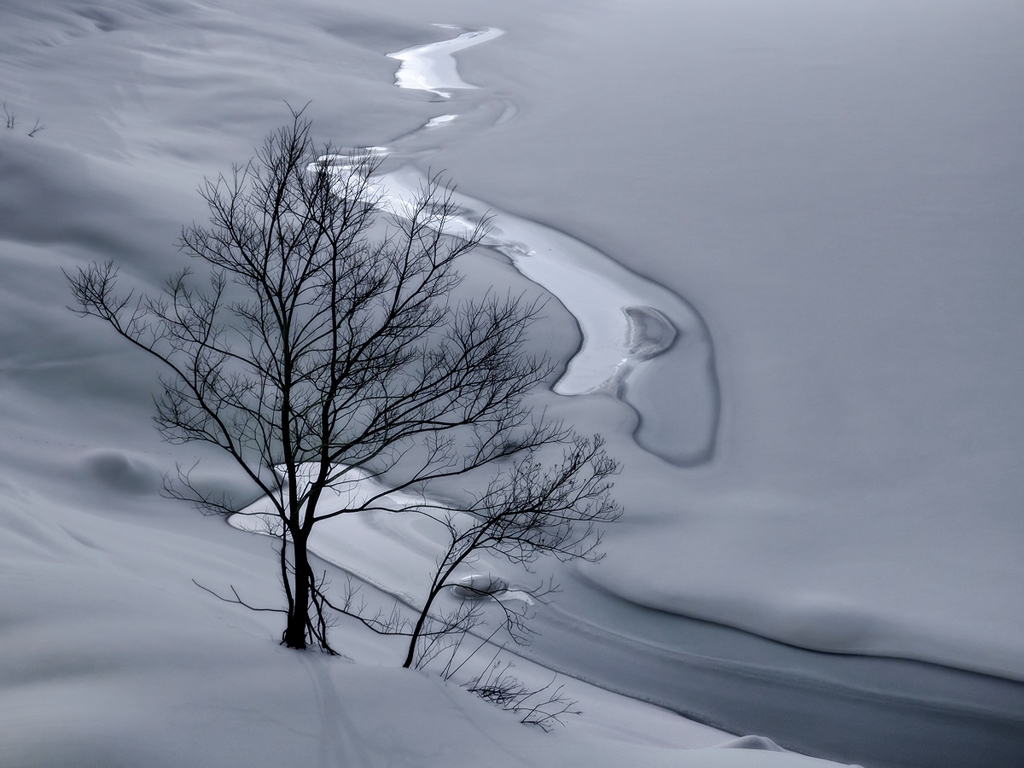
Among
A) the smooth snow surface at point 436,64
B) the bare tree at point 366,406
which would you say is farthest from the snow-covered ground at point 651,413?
the smooth snow surface at point 436,64

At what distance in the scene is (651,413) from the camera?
603 inches

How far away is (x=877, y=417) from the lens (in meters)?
14.9

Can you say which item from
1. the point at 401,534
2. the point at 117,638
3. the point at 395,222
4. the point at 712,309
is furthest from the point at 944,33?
the point at 117,638

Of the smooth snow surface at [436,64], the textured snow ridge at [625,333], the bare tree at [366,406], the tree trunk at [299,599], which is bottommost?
the tree trunk at [299,599]

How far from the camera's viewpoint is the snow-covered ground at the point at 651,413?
7324 millimetres

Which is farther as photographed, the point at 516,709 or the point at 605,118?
the point at 605,118

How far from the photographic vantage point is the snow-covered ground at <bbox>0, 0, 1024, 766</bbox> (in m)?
7.32

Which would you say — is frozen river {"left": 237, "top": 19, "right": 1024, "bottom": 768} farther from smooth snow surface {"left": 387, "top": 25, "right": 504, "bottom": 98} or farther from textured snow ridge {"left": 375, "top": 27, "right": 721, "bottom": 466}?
smooth snow surface {"left": 387, "top": 25, "right": 504, "bottom": 98}

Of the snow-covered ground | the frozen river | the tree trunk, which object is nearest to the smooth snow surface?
the snow-covered ground

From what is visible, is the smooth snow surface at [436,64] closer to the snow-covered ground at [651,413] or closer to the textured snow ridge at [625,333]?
the snow-covered ground at [651,413]

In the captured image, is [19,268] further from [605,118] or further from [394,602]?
[605,118]

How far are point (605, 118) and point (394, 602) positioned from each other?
57.5 feet

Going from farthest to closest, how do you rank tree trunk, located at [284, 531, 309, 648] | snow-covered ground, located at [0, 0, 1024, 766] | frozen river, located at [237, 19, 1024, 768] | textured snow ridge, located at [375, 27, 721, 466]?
textured snow ridge, located at [375, 27, 721, 466] < frozen river, located at [237, 19, 1024, 768] < tree trunk, located at [284, 531, 309, 648] < snow-covered ground, located at [0, 0, 1024, 766]

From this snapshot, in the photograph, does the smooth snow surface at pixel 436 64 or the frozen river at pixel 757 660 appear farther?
the smooth snow surface at pixel 436 64
